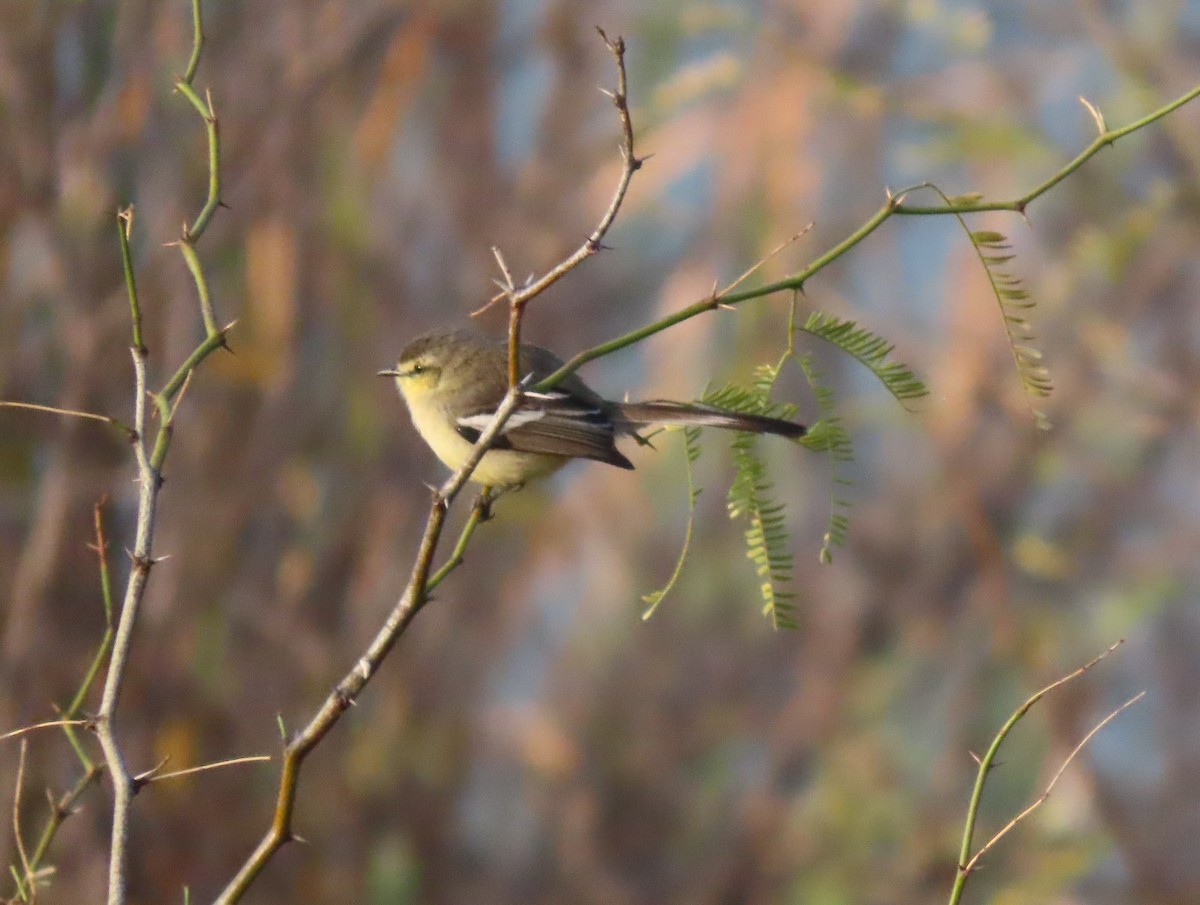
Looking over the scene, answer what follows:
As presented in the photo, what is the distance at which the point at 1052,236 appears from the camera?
701cm

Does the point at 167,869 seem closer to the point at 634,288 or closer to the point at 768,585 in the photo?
the point at 634,288

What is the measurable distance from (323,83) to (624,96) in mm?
5163

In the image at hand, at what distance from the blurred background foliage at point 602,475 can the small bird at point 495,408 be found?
172cm

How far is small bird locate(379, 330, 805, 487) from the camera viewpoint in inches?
133

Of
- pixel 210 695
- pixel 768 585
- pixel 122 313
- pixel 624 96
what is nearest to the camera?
pixel 624 96

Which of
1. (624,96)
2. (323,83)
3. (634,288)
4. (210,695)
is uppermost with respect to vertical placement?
(624,96)

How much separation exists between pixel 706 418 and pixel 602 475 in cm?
507

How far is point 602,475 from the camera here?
7.50m

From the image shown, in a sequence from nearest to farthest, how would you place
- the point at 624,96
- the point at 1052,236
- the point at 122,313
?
the point at 624,96 → the point at 122,313 → the point at 1052,236

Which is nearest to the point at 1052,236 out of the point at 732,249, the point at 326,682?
the point at 732,249

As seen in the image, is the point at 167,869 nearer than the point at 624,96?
No

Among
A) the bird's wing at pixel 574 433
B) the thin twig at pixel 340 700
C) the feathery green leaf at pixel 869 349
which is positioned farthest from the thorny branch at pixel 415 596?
the bird's wing at pixel 574 433

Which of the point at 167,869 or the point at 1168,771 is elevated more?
the point at 167,869

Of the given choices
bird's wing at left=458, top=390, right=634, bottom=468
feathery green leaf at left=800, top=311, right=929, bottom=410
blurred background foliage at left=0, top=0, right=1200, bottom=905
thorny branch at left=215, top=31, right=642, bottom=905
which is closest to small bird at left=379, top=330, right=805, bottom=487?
bird's wing at left=458, top=390, right=634, bottom=468
